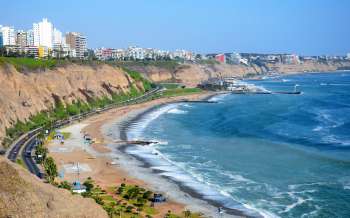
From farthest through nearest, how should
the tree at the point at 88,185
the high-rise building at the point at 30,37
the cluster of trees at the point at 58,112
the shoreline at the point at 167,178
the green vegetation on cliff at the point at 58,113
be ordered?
the high-rise building at the point at 30,37 < the cluster of trees at the point at 58,112 < the green vegetation on cliff at the point at 58,113 < the tree at the point at 88,185 < the shoreline at the point at 167,178

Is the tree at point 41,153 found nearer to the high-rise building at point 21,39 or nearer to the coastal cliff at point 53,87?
the coastal cliff at point 53,87

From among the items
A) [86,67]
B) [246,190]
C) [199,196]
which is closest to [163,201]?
[199,196]

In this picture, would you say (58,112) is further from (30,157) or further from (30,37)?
(30,37)

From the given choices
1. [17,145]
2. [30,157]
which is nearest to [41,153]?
[30,157]

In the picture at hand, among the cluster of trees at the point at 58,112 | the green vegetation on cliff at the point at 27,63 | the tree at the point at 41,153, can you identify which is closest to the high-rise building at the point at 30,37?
the cluster of trees at the point at 58,112

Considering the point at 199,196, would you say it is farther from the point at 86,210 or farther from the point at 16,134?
the point at 16,134

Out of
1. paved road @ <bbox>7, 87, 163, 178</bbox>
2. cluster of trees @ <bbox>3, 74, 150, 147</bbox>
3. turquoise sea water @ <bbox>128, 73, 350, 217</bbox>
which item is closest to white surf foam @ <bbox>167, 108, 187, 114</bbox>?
turquoise sea water @ <bbox>128, 73, 350, 217</bbox>

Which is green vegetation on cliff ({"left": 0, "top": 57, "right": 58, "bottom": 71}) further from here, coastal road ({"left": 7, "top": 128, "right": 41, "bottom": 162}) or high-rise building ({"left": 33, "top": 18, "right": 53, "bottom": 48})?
high-rise building ({"left": 33, "top": 18, "right": 53, "bottom": 48})
